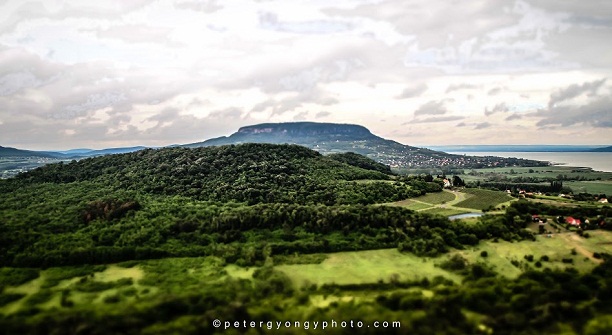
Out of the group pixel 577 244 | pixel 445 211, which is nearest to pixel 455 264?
pixel 577 244

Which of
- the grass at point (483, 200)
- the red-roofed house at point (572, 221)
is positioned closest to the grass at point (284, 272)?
the red-roofed house at point (572, 221)

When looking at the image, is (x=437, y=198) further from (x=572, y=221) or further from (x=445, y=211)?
(x=572, y=221)

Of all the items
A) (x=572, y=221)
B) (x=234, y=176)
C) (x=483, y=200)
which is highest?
(x=234, y=176)

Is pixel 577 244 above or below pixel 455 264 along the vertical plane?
above

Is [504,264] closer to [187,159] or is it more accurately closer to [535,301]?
[535,301]

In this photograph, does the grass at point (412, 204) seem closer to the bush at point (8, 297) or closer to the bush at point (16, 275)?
the bush at point (16, 275)
